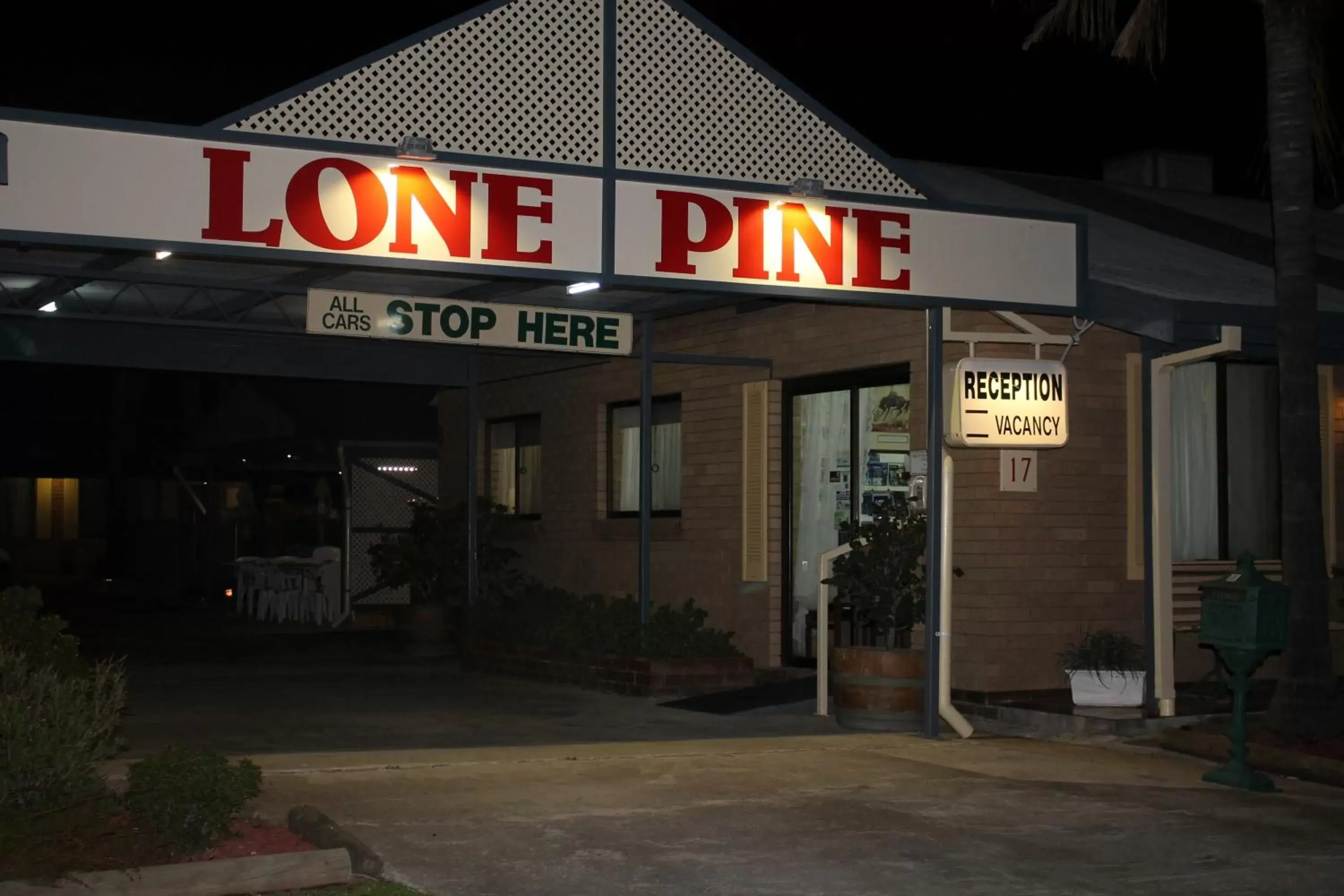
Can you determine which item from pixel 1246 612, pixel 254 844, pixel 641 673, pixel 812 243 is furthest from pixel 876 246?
pixel 254 844

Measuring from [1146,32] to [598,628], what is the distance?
7.42 metres

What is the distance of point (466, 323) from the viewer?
47.3 ft

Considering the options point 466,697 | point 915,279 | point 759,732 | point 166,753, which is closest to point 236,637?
point 466,697

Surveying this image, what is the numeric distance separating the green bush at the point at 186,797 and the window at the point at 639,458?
10.4 metres

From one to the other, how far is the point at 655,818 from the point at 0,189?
5.10m

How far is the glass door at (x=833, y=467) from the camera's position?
1495 centimetres

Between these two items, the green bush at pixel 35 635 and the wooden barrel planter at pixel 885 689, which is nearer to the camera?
the green bush at pixel 35 635

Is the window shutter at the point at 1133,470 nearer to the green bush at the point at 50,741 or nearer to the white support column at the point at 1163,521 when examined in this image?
the white support column at the point at 1163,521

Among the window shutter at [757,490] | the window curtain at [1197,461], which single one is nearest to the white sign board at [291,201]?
the window shutter at [757,490]

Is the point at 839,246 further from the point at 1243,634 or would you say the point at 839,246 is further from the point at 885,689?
the point at 1243,634

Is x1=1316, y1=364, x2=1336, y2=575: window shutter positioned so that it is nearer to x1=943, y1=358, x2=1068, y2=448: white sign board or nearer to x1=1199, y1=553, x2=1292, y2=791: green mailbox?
x1=943, y1=358, x2=1068, y2=448: white sign board

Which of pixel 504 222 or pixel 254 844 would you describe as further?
pixel 504 222

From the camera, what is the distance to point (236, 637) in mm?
22609

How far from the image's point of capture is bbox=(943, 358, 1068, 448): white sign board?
40.0ft
